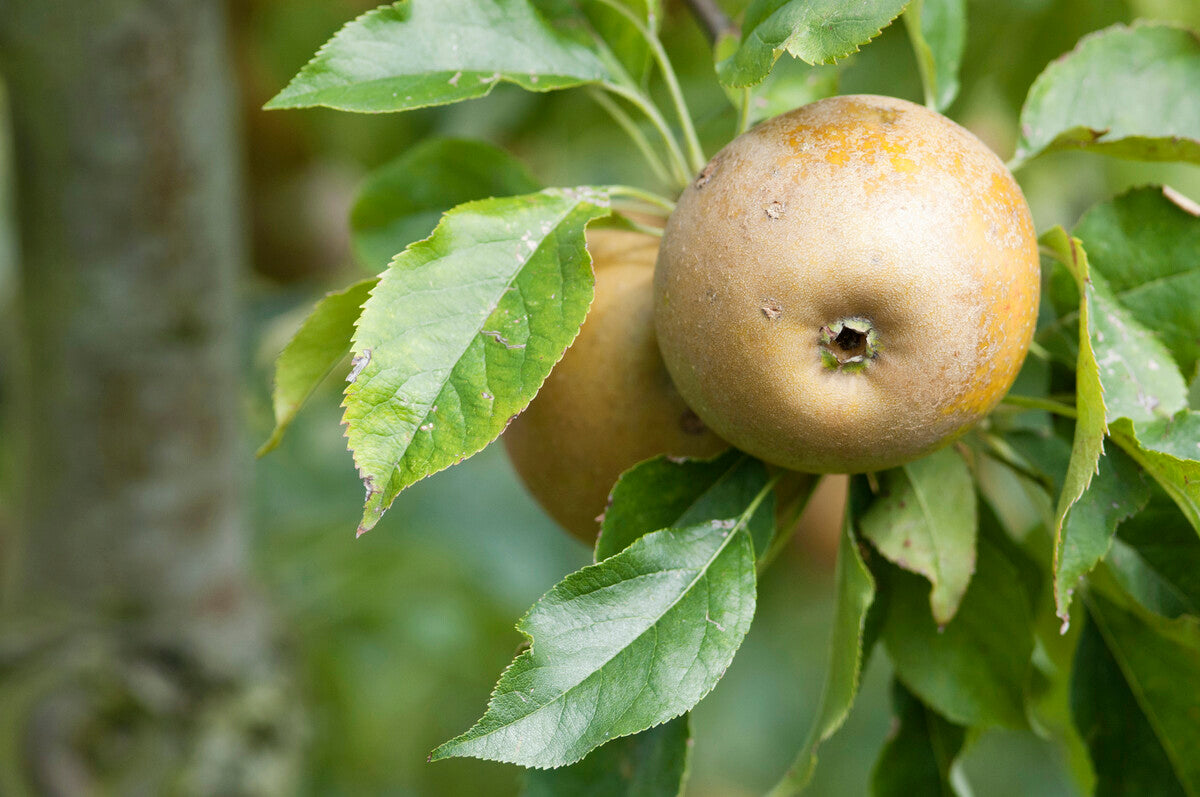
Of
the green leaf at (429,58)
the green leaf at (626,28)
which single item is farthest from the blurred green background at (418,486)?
the green leaf at (429,58)

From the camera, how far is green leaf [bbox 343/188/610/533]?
2.23 feet

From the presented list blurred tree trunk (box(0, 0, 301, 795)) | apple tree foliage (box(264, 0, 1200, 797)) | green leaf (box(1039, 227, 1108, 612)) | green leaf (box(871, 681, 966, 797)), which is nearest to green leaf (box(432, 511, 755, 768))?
apple tree foliage (box(264, 0, 1200, 797))

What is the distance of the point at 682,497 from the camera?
85cm

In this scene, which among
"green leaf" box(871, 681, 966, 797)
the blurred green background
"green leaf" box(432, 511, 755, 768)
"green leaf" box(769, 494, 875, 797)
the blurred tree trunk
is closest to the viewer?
"green leaf" box(432, 511, 755, 768)

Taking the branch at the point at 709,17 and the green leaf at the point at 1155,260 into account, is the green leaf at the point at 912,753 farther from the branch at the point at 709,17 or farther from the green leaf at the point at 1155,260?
the branch at the point at 709,17

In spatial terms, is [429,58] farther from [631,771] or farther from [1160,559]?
[1160,559]

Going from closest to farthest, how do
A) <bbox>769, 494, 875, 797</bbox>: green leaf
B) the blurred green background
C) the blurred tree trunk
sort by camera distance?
<bbox>769, 494, 875, 797</bbox>: green leaf
the blurred tree trunk
the blurred green background

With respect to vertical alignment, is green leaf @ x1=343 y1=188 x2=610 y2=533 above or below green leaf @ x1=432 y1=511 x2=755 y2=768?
above

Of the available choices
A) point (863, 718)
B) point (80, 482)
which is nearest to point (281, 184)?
point (80, 482)

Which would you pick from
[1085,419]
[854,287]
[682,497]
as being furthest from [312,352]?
[1085,419]

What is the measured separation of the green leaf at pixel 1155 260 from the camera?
853 mm

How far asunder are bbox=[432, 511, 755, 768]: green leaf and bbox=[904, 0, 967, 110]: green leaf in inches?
18.0

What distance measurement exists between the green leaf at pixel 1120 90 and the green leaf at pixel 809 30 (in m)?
0.28

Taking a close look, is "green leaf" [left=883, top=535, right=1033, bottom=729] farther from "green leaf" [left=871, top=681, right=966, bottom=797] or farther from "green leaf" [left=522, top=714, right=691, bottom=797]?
"green leaf" [left=522, top=714, right=691, bottom=797]
